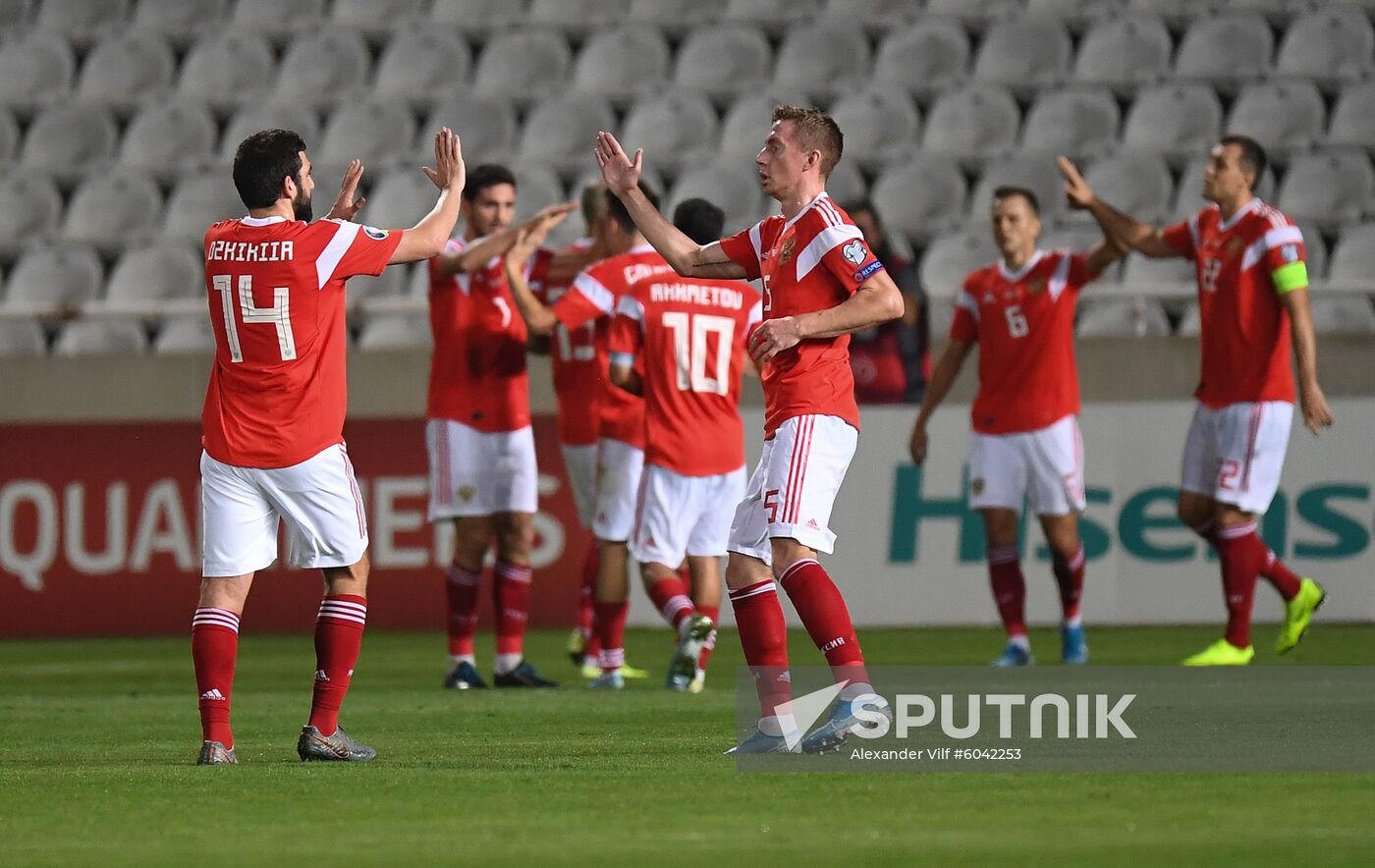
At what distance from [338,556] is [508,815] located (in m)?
1.57

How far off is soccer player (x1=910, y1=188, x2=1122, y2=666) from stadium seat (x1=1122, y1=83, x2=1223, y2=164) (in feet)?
16.1

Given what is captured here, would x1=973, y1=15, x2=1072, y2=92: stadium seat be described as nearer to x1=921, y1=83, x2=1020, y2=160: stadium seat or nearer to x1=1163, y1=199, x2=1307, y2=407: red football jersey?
x1=921, y1=83, x2=1020, y2=160: stadium seat

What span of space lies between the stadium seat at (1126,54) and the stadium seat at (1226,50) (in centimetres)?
15

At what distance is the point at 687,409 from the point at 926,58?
774 cm

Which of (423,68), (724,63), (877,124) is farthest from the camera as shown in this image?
(423,68)

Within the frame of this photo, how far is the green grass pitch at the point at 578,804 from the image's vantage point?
12.6ft

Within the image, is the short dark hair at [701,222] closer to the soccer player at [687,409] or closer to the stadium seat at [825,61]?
the soccer player at [687,409]

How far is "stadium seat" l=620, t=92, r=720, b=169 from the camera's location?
15.0 meters

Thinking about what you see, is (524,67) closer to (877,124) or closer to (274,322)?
(877,124)

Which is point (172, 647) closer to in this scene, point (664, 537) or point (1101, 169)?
point (664, 537)

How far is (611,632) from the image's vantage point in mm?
8703

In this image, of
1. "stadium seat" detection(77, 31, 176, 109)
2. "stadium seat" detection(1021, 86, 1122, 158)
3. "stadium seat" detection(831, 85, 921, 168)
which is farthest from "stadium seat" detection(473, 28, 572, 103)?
"stadium seat" detection(1021, 86, 1122, 158)

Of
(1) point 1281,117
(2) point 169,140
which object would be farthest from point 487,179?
(2) point 169,140

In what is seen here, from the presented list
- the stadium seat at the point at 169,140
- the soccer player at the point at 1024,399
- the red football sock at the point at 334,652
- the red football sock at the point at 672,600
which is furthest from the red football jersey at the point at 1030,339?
the stadium seat at the point at 169,140
